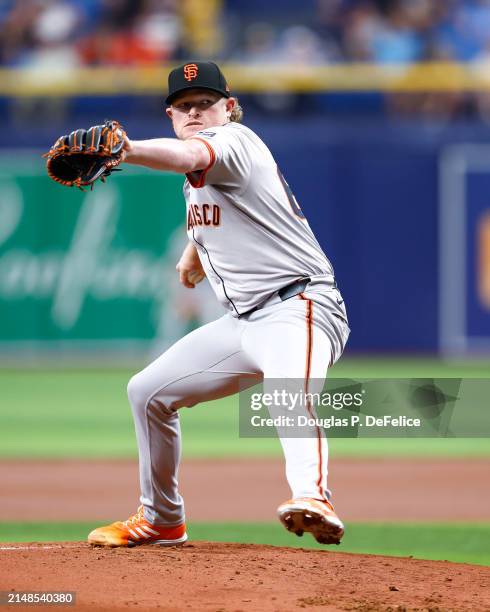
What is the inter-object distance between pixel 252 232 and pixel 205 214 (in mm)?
187

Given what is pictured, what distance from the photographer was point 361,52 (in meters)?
15.2

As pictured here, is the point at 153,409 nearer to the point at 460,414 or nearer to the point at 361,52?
the point at 460,414

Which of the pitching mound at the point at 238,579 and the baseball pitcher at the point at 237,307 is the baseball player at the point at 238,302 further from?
the pitching mound at the point at 238,579

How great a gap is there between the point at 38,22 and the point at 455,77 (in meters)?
5.39

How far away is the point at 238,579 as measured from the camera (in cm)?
411

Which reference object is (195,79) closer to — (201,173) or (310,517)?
(201,173)

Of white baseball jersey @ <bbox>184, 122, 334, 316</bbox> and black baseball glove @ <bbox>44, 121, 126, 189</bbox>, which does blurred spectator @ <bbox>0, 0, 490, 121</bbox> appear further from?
black baseball glove @ <bbox>44, 121, 126, 189</bbox>

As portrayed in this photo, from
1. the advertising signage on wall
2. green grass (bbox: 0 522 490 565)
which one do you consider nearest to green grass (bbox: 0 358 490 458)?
the advertising signage on wall

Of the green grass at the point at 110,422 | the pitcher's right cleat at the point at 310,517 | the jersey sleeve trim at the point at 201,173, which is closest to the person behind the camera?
the pitcher's right cleat at the point at 310,517

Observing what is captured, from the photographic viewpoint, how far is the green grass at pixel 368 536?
5262mm

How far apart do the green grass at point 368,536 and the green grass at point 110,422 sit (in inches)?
101

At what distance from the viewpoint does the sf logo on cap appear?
432 cm

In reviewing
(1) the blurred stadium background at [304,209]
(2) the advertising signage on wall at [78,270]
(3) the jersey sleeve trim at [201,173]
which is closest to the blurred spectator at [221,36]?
(1) the blurred stadium background at [304,209]

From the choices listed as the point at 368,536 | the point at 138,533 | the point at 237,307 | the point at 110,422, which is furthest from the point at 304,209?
the point at 237,307
